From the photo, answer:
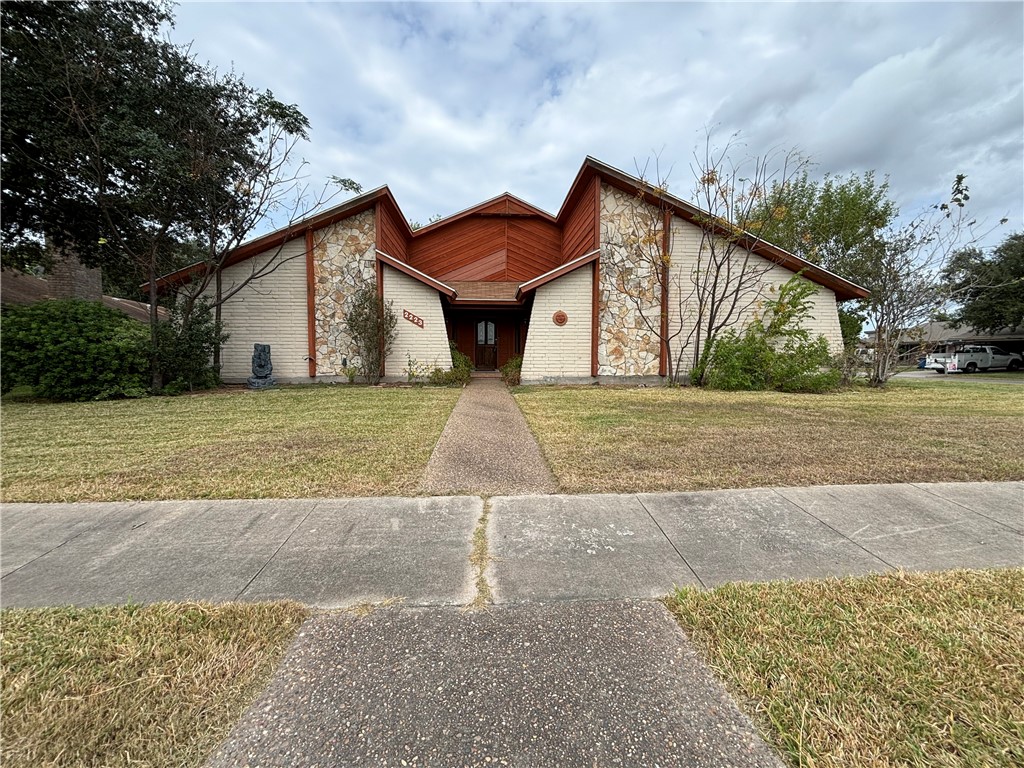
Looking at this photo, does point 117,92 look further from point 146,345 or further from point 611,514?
point 611,514

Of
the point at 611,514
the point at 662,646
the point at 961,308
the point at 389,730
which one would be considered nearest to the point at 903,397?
the point at 611,514

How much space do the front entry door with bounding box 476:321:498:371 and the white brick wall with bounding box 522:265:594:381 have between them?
5.30 m

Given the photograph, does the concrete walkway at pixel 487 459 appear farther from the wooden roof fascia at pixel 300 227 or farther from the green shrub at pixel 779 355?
the wooden roof fascia at pixel 300 227

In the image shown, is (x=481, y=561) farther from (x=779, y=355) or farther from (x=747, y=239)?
(x=747, y=239)

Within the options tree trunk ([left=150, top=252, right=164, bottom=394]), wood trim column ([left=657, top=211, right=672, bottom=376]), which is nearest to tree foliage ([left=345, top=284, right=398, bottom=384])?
tree trunk ([left=150, top=252, right=164, bottom=394])

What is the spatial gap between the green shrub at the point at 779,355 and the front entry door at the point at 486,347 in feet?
28.1

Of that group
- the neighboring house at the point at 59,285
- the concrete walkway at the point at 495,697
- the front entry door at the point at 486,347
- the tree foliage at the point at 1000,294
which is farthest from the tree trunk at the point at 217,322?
the tree foliage at the point at 1000,294

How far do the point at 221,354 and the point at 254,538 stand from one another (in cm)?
1216

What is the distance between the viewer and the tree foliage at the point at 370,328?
1238 cm

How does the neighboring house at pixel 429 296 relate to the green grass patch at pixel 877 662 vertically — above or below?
above

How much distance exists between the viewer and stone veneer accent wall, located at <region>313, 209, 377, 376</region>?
12766 millimetres

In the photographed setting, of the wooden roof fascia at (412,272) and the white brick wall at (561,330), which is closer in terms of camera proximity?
the white brick wall at (561,330)

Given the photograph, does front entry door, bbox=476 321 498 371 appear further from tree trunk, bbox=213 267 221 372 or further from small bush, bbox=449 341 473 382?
tree trunk, bbox=213 267 221 372

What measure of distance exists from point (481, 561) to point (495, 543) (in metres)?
0.24
